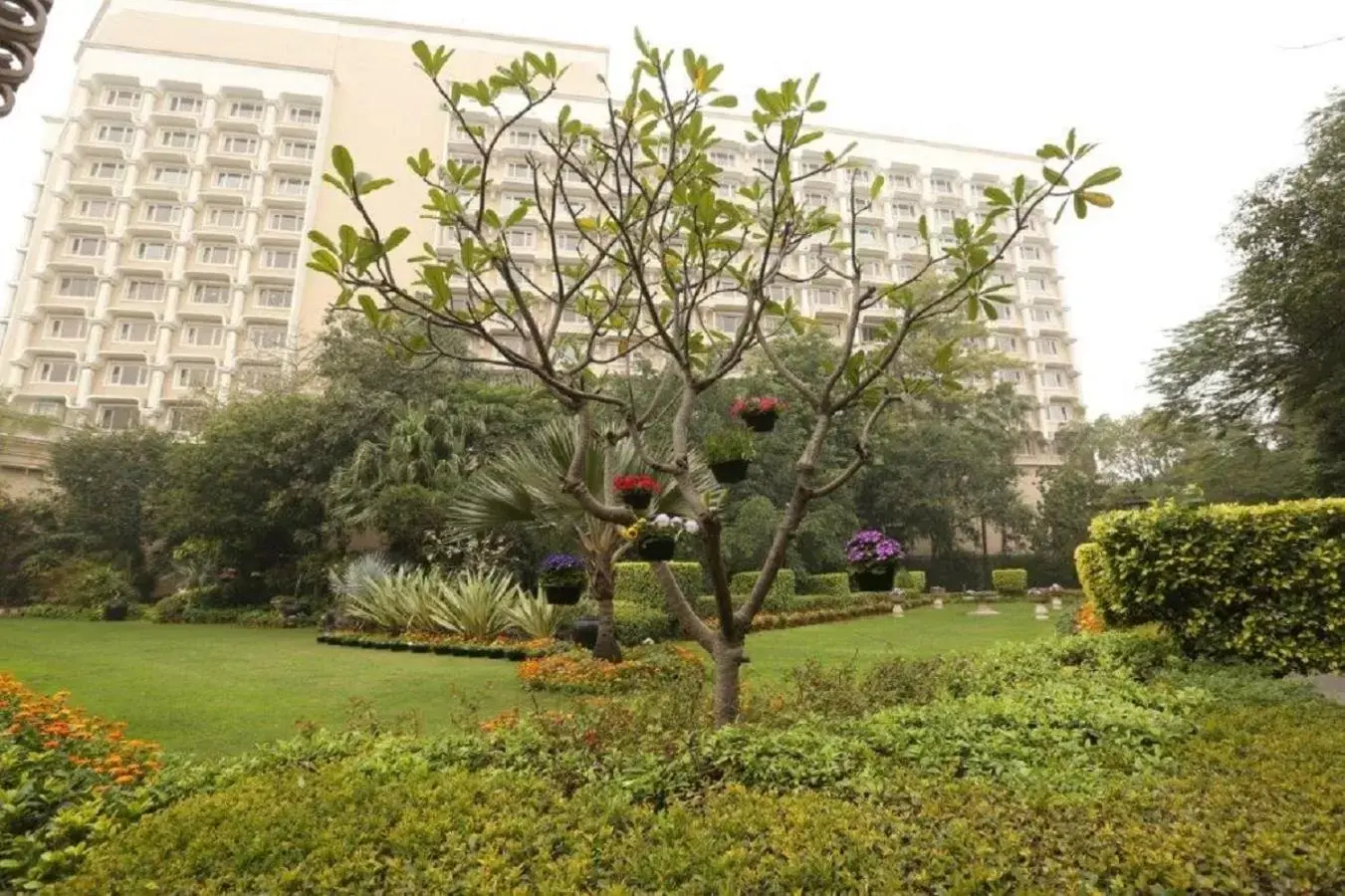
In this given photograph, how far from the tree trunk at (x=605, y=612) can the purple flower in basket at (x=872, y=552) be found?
4.58 metres

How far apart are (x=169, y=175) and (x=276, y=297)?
9.72 metres

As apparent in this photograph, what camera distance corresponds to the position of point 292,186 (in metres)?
39.4

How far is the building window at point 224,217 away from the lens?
38.1 meters

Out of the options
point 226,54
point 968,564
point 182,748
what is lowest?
point 182,748

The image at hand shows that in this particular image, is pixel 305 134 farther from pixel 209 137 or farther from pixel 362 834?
pixel 362 834

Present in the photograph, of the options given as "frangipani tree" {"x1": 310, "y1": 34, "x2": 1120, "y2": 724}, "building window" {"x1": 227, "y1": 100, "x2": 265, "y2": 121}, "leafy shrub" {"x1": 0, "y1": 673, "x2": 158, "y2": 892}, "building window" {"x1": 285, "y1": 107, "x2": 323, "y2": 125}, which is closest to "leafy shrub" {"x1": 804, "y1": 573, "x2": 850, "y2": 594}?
"frangipani tree" {"x1": 310, "y1": 34, "x2": 1120, "y2": 724}

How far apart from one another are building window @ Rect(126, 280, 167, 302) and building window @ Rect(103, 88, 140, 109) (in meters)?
10.8

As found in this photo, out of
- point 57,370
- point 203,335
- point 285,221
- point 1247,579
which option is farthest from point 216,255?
point 1247,579

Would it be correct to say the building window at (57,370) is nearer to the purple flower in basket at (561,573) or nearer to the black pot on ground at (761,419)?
the purple flower in basket at (561,573)

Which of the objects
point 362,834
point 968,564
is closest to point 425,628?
point 362,834

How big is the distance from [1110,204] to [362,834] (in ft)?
12.9

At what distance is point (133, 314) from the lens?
35844mm

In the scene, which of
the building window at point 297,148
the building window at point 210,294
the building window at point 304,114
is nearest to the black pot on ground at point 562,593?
the building window at point 210,294

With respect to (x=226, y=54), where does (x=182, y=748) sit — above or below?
below
